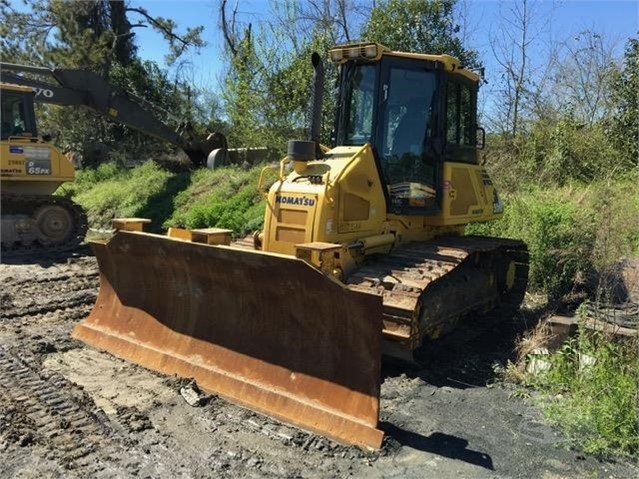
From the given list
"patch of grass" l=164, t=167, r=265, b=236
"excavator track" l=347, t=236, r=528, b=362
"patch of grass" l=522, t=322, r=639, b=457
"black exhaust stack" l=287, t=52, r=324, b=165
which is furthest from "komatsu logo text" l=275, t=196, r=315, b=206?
"patch of grass" l=164, t=167, r=265, b=236

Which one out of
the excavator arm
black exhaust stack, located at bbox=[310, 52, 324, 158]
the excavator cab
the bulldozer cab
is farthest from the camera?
the excavator arm

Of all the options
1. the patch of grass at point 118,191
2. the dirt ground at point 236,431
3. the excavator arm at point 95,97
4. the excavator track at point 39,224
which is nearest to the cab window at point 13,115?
the excavator arm at point 95,97

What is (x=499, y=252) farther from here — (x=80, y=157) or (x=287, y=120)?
(x=80, y=157)

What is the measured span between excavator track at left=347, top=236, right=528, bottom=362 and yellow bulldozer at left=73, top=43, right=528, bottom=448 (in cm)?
2

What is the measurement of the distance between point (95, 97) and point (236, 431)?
11.4m

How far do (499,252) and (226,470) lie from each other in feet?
14.6

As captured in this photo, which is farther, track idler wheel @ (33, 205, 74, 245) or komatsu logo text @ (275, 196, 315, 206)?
track idler wheel @ (33, 205, 74, 245)

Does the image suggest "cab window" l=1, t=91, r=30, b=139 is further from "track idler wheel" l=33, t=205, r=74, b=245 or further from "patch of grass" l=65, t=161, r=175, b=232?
"patch of grass" l=65, t=161, r=175, b=232

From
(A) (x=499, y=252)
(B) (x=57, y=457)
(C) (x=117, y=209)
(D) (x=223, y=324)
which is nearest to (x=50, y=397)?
(B) (x=57, y=457)

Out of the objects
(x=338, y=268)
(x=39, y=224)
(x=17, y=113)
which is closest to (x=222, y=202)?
(x=39, y=224)

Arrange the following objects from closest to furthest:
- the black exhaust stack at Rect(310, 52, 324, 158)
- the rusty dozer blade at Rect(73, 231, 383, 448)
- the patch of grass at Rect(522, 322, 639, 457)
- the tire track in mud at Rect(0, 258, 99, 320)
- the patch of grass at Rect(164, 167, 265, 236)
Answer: the patch of grass at Rect(522, 322, 639, 457)
the rusty dozer blade at Rect(73, 231, 383, 448)
the black exhaust stack at Rect(310, 52, 324, 158)
the tire track in mud at Rect(0, 258, 99, 320)
the patch of grass at Rect(164, 167, 265, 236)

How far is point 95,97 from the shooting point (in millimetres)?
13586

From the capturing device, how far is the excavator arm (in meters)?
12.3

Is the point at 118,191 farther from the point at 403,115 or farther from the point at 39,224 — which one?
the point at 403,115
